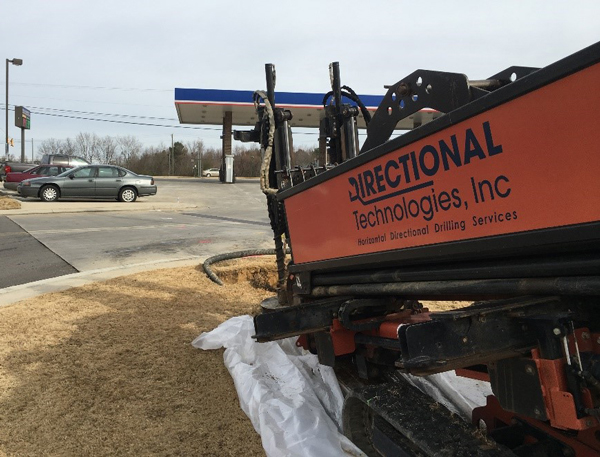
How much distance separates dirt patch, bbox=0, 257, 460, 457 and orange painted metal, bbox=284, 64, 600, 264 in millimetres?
1541

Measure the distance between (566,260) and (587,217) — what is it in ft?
0.68

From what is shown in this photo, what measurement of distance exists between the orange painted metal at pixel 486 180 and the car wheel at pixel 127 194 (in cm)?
1903

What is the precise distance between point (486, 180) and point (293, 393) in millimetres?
2040

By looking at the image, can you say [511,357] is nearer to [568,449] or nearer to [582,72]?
[568,449]

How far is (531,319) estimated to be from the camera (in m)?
1.76

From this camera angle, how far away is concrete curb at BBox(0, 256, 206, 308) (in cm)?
642

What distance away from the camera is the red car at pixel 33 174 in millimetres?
22281

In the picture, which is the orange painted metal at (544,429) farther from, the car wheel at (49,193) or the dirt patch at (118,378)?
the car wheel at (49,193)

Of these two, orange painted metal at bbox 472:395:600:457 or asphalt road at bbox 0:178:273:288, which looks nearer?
orange painted metal at bbox 472:395:600:457

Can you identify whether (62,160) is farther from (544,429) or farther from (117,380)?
(544,429)

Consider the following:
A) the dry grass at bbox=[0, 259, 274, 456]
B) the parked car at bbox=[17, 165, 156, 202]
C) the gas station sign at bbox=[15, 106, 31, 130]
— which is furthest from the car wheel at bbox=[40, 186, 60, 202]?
the gas station sign at bbox=[15, 106, 31, 130]

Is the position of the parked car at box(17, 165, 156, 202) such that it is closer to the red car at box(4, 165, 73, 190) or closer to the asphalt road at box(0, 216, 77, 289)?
the red car at box(4, 165, 73, 190)

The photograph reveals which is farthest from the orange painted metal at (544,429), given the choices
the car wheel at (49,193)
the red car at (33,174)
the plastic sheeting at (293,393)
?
the red car at (33,174)

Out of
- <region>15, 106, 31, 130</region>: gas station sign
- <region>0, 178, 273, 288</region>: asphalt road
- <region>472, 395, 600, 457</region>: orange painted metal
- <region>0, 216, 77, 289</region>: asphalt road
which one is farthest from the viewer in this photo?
<region>15, 106, 31, 130</region>: gas station sign
